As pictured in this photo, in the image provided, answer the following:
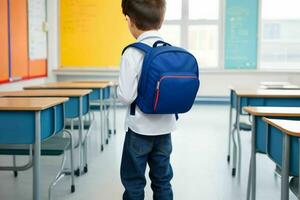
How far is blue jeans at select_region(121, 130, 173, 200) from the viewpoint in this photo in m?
1.89

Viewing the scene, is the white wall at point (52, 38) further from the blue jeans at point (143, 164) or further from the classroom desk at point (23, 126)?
the blue jeans at point (143, 164)

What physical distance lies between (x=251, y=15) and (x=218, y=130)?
2.91 metres

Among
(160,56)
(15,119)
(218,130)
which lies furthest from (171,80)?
(218,130)

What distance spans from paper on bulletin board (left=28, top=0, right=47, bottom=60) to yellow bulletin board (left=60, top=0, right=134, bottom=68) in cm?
95

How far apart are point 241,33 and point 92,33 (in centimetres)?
279

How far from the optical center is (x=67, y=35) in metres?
7.70

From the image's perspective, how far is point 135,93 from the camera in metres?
1.82

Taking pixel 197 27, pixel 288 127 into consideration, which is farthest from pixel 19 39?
pixel 288 127

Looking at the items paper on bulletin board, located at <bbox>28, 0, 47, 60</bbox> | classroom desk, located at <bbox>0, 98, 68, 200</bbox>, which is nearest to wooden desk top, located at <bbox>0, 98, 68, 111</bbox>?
classroom desk, located at <bbox>0, 98, 68, 200</bbox>

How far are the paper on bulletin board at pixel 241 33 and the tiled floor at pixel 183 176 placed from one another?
282 centimetres

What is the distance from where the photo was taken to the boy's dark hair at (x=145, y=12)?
1.80 metres

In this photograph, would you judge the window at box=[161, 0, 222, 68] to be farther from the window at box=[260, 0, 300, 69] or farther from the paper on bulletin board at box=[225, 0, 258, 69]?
the window at box=[260, 0, 300, 69]

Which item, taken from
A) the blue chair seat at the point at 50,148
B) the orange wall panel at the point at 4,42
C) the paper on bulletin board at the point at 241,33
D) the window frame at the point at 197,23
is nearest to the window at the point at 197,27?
the window frame at the point at 197,23

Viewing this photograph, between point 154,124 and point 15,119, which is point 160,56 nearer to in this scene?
point 154,124
